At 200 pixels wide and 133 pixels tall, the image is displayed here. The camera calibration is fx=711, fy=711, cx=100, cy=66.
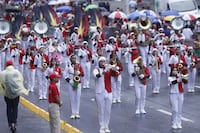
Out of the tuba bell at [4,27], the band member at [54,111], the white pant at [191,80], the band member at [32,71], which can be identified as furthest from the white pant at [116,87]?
the tuba bell at [4,27]

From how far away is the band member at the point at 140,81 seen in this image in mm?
22422

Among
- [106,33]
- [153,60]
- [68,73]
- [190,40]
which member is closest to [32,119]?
[68,73]

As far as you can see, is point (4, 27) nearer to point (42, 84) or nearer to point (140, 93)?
point (42, 84)

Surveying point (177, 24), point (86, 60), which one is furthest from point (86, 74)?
point (177, 24)

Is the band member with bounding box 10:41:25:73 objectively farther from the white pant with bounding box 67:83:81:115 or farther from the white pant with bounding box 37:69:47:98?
the white pant with bounding box 67:83:81:115

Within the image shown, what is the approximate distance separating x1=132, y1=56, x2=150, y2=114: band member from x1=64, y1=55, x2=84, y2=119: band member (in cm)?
188

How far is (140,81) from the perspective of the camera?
22.5m

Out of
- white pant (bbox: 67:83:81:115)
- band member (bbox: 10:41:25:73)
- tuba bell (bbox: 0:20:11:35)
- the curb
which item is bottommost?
the curb

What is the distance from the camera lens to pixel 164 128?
2028 cm

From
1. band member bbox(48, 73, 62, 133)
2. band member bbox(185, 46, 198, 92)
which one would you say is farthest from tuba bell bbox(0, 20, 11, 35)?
band member bbox(48, 73, 62, 133)

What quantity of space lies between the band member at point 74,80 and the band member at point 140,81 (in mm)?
1884

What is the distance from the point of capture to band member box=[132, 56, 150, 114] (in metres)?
22.4

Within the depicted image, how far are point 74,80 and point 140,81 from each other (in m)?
2.30

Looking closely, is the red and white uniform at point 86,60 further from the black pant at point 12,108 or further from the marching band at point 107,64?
the black pant at point 12,108
